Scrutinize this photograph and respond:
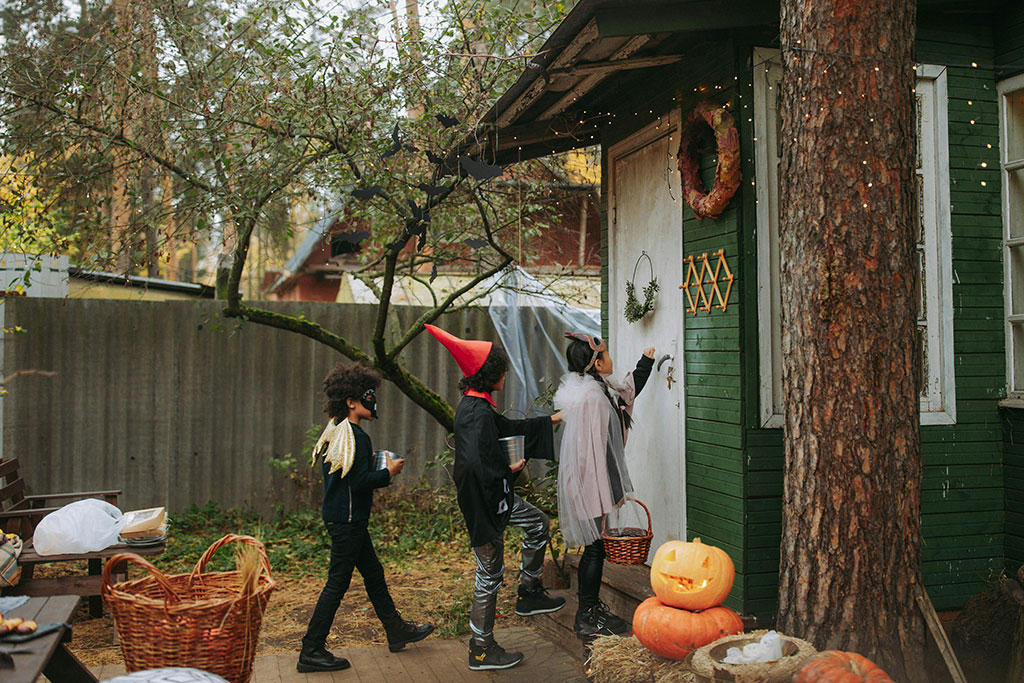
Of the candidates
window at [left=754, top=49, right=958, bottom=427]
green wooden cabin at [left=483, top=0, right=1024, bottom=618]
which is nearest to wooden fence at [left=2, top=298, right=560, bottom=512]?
green wooden cabin at [left=483, top=0, right=1024, bottom=618]

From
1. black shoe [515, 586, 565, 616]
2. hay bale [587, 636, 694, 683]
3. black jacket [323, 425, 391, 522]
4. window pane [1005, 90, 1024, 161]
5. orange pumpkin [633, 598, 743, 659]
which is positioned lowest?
black shoe [515, 586, 565, 616]

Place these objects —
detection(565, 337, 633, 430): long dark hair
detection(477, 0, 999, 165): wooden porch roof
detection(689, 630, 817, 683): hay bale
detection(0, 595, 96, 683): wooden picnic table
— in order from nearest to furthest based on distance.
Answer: detection(0, 595, 96, 683): wooden picnic table → detection(689, 630, 817, 683): hay bale → detection(477, 0, 999, 165): wooden porch roof → detection(565, 337, 633, 430): long dark hair

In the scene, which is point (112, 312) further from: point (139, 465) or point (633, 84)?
point (633, 84)

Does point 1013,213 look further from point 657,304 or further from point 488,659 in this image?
point 488,659

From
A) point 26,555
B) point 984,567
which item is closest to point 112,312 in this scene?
point 26,555

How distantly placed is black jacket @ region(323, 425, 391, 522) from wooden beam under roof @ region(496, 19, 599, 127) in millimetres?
2354

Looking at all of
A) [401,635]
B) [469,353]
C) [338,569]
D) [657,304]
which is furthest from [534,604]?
[657,304]

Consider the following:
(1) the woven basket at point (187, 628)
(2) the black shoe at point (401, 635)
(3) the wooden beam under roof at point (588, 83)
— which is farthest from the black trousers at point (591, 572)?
(3) the wooden beam under roof at point (588, 83)

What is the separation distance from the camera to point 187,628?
2.98m

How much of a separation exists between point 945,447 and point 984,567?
0.74 metres

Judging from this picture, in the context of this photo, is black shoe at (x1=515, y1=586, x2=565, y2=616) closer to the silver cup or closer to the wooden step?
the wooden step

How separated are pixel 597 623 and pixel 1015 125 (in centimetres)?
379

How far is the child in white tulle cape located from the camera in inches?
190

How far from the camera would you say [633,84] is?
5.70m
